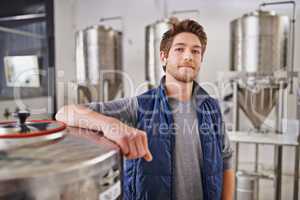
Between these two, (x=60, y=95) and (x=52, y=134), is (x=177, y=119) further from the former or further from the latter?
(x=60, y=95)

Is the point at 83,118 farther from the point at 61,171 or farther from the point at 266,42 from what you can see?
the point at 266,42

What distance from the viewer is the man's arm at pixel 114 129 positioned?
53 cm

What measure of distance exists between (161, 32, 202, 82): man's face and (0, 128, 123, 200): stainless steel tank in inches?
18.6

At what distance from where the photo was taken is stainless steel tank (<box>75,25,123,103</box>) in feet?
8.70

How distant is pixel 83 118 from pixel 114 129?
0.16 m

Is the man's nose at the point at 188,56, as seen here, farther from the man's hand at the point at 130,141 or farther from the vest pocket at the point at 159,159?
the man's hand at the point at 130,141

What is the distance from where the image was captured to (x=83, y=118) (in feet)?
2.32

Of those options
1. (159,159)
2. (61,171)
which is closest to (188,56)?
(159,159)

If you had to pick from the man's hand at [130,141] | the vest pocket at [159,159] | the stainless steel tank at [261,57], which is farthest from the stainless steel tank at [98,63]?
the man's hand at [130,141]

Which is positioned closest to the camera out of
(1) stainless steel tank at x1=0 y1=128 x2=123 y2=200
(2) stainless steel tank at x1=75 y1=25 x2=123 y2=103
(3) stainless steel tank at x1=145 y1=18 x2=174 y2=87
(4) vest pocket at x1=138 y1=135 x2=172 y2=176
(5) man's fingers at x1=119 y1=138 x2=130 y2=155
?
(1) stainless steel tank at x1=0 y1=128 x2=123 y2=200

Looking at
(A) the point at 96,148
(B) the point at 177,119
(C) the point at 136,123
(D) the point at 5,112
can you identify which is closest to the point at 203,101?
(B) the point at 177,119

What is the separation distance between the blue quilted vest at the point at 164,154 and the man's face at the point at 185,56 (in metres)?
0.09

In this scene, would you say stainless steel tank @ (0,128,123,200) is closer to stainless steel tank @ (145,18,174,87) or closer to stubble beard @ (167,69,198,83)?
stubble beard @ (167,69,198,83)

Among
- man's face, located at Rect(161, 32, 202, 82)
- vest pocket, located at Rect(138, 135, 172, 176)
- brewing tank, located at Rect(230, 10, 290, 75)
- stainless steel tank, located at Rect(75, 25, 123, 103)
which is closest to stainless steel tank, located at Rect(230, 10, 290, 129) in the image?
brewing tank, located at Rect(230, 10, 290, 75)
